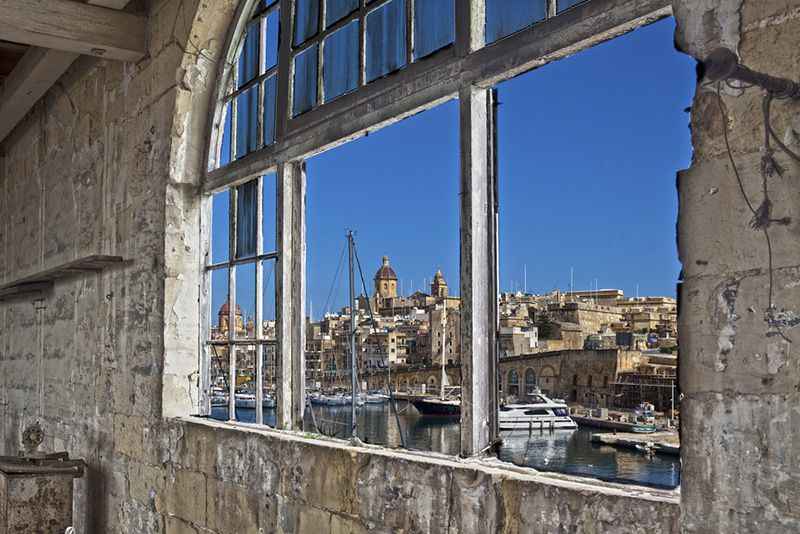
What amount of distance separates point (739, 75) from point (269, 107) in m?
2.84

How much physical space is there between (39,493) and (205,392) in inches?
51.0

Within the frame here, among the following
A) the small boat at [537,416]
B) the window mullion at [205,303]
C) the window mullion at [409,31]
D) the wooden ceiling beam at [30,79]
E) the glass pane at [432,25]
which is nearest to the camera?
the small boat at [537,416]

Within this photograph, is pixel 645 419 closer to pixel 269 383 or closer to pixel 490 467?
pixel 490 467

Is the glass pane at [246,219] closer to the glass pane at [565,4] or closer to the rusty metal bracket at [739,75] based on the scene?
the glass pane at [565,4]

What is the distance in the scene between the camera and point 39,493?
5125 mm

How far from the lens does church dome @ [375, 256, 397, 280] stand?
328cm

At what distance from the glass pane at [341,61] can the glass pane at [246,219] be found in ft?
2.78

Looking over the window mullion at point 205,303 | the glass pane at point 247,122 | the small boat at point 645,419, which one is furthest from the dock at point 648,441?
the window mullion at point 205,303

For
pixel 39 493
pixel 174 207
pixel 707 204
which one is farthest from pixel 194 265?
pixel 707 204

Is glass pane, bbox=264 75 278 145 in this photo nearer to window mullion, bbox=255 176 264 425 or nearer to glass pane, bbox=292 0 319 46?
glass pane, bbox=292 0 319 46

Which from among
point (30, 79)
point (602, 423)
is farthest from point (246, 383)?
point (30, 79)

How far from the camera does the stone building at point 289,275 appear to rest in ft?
6.11

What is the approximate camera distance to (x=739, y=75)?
1915 millimetres

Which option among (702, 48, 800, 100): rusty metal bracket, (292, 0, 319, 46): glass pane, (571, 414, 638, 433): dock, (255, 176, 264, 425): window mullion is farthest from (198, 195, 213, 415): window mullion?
(702, 48, 800, 100): rusty metal bracket
